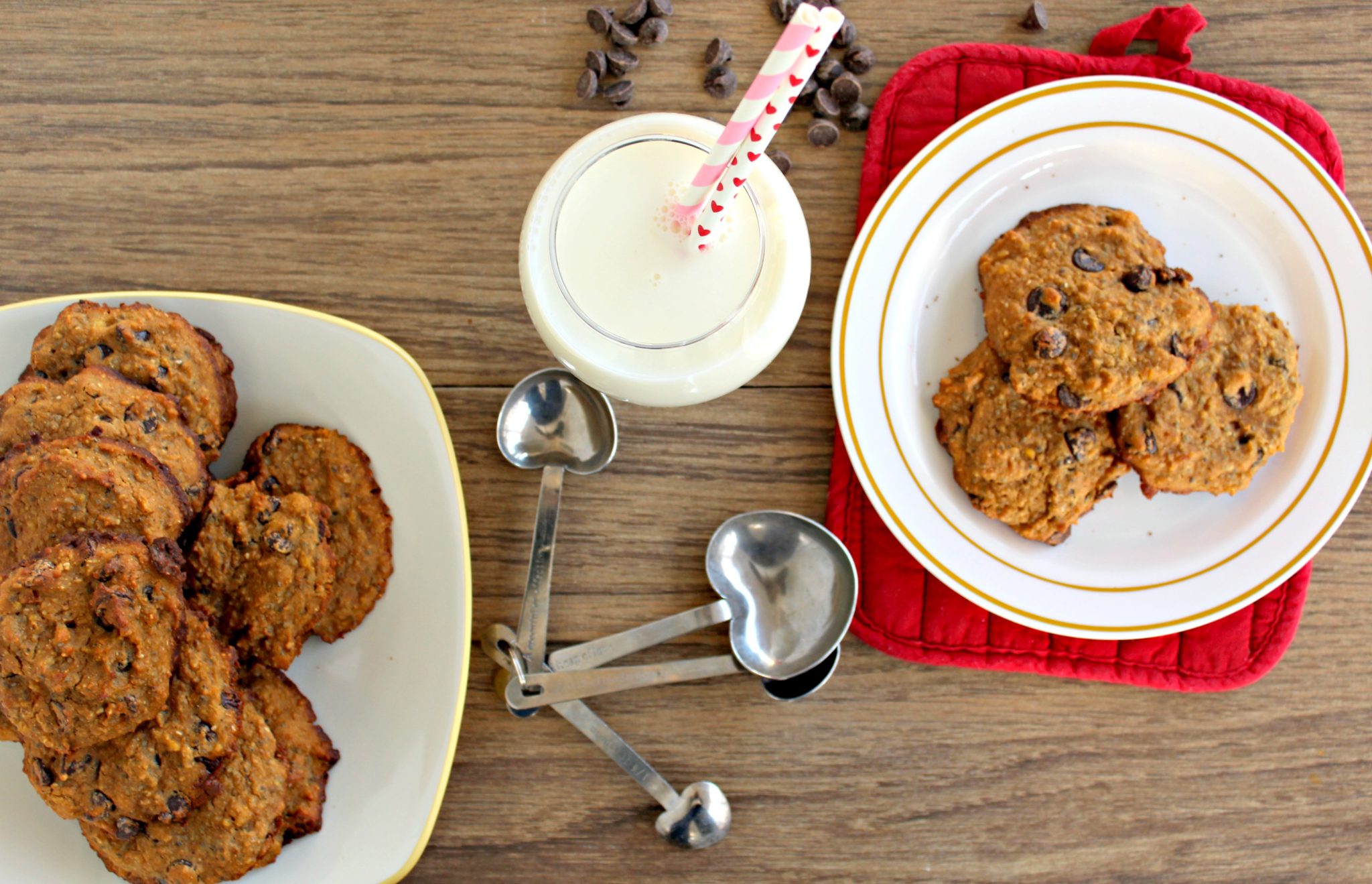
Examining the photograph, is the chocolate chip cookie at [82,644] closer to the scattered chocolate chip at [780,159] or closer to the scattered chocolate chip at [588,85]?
the scattered chocolate chip at [588,85]

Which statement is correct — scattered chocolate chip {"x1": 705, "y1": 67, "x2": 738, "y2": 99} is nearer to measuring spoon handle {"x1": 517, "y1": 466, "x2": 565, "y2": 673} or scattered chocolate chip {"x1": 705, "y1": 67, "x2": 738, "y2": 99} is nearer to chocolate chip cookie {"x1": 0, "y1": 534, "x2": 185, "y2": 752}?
measuring spoon handle {"x1": 517, "y1": 466, "x2": 565, "y2": 673}

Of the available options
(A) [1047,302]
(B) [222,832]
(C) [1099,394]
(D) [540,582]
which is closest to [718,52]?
(A) [1047,302]

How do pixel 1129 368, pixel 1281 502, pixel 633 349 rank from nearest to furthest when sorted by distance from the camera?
pixel 633 349
pixel 1129 368
pixel 1281 502

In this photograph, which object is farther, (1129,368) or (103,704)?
(1129,368)

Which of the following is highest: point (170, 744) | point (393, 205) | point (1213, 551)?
point (393, 205)

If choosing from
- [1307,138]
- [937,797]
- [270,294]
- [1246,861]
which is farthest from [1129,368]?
[270,294]

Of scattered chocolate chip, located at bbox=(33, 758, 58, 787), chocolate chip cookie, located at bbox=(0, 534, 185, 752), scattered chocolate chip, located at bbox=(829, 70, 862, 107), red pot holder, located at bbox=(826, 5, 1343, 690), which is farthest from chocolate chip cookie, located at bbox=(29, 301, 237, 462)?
scattered chocolate chip, located at bbox=(829, 70, 862, 107)

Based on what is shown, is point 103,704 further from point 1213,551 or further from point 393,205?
point 1213,551

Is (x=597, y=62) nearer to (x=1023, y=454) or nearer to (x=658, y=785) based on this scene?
(x=1023, y=454)
